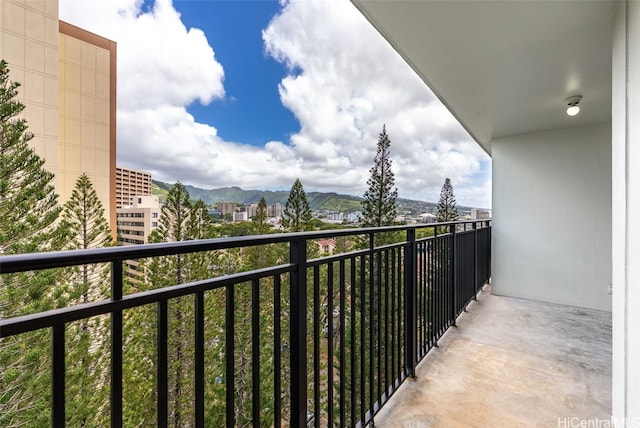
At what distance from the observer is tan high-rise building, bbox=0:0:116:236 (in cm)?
1525

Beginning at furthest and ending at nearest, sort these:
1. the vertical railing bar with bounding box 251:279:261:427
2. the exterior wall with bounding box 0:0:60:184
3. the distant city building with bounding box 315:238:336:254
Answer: the exterior wall with bounding box 0:0:60:184, the distant city building with bounding box 315:238:336:254, the vertical railing bar with bounding box 251:279:261:427

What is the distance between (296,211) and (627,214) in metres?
14.5

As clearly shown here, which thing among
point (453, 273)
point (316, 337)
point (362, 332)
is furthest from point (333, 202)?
point (316, 337)

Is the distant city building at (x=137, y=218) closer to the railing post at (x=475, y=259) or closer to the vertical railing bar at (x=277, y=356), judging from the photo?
the railing post at (x=475, y=259)

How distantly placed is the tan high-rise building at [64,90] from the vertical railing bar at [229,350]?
65.7 ft

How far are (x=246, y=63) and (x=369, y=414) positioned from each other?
39.8 m

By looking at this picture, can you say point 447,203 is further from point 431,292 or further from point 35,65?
point 35,65

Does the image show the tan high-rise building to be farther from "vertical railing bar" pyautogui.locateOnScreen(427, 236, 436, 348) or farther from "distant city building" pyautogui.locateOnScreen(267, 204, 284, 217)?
"vertical railing bar" pyautogui.locateOnScreen(427, 236, 436, 348)

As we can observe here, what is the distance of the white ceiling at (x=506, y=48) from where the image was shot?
164cm

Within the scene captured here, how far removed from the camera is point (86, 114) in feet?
64.3

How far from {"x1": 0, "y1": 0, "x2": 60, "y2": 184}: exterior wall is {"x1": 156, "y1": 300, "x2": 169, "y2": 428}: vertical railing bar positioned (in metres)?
20.1

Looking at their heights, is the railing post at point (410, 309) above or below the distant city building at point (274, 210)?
below

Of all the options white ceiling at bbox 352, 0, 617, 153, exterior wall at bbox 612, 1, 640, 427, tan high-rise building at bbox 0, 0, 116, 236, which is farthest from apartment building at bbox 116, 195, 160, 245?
exterior wall at bbox 612, 1, 640, 427

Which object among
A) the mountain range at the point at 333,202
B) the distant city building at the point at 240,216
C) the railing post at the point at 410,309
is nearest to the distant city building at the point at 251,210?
the distant city building at the point at 240,216
